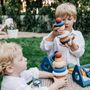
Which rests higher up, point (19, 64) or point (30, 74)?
point (19, 64)

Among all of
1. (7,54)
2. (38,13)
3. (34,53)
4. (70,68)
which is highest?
(7,54)

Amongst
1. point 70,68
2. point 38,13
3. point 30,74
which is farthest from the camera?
point 38,13

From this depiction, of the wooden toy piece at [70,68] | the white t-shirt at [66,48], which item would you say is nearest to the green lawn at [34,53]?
the white t-shirt at [66,48]

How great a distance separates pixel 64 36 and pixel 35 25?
928 cm

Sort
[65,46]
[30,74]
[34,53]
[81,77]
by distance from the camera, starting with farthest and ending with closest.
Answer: [34,53]
[65,46]
[30,74]
[81,77]

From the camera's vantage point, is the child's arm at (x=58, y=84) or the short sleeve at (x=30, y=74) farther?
the short sleeve at (x=30, y=74)

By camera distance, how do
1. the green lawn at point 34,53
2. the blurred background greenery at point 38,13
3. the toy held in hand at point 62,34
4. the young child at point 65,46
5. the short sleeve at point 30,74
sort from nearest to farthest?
the toy held in hand at point 62,34 < the short sleeve at point 30,74 < the young child at point 65,46 < the green lawn at point 34,53 < the blurred background greenery at point 38,13

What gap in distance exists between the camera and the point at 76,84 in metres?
2.30

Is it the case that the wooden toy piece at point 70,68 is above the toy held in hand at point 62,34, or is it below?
below

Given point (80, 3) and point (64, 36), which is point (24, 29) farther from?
point (64, 36)

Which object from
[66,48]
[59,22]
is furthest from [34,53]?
[59,22]

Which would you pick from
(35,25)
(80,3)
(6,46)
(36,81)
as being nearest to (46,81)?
(36,81)

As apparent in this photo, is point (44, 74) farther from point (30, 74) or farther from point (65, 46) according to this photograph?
point (65, 46)

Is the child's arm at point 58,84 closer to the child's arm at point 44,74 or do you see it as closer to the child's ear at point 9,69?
the child's arm at point 44,74
